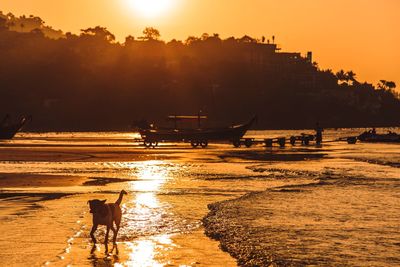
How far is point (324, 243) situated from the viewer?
18.3 meters

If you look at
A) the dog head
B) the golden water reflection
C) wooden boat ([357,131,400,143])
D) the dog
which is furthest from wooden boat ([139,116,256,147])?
the dog head

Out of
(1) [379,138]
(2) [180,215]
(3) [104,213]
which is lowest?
(2) [180,215]

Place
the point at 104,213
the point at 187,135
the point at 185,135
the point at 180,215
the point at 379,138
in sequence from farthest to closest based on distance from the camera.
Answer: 1. the point at 379,138
2. the point at 185,135
3. the point at 187,135
4. the point at 180,215
5. the point at 104,213

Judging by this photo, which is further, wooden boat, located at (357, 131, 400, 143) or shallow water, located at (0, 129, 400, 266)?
wooden boat, located at (357, 131, 400, 143)

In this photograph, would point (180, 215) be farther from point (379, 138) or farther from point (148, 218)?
point (379, 138)

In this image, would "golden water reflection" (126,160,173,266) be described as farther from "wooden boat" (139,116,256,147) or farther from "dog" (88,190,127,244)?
"wooden boat" (139,116,256,147)

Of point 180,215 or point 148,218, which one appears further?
point 180,215

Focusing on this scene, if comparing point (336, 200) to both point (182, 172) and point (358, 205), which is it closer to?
point (358, 205)

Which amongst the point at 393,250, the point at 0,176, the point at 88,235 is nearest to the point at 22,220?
the point at 88,235

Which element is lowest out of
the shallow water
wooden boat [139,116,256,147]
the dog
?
the shallow water

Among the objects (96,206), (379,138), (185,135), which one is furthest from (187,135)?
(96,206)

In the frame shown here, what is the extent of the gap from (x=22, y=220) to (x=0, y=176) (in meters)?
16.6

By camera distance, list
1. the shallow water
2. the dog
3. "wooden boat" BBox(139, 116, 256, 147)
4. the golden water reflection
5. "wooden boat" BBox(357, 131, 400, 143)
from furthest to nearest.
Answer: "wooden boat" BBox(357, 131, 400, 143)
"wooden boat" BBox(139, 116, 256, 147)
the shallow water
the dog
the golden water reflection

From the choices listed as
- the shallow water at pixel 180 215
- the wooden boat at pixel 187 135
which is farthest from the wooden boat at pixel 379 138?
the shallow water at pixel 180 215
